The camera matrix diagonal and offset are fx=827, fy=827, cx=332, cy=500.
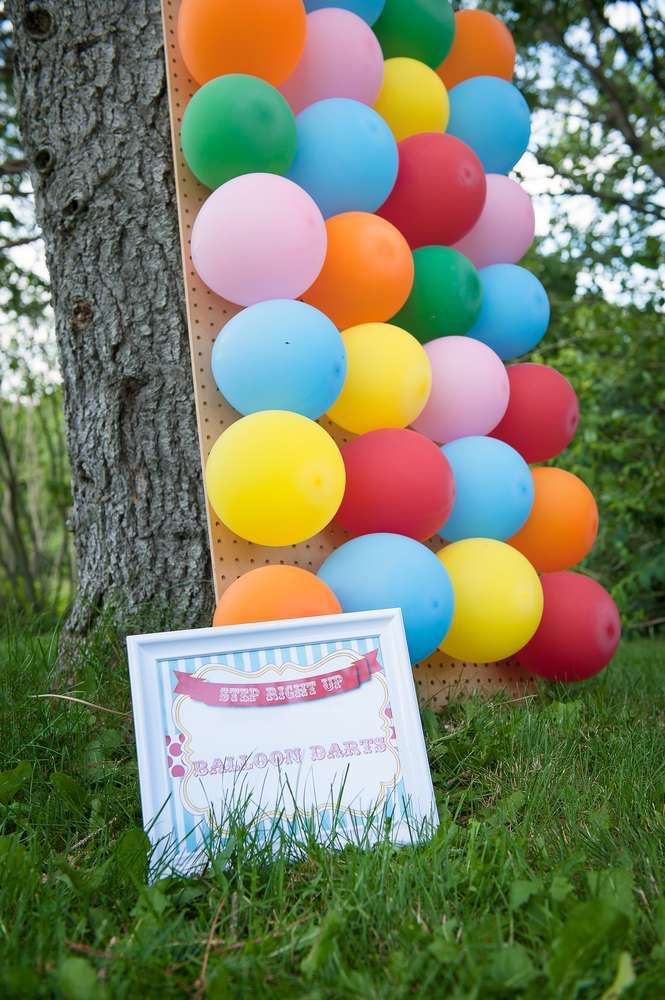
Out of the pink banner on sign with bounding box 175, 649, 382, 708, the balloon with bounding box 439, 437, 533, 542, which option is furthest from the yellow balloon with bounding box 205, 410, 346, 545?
the balloon with bounding box 439, 437, 533, 542

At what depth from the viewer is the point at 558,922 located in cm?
101

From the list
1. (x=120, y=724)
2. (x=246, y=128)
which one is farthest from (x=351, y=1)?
(x=120, y=724)

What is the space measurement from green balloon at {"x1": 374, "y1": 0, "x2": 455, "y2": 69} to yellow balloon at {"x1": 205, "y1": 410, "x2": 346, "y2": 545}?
1253 mm

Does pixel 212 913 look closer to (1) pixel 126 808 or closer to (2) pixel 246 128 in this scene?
(1) pixel 126 808

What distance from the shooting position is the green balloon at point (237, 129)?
5.78 ft

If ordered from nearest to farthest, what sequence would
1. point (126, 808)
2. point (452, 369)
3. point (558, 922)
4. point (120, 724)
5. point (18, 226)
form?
point (558, 922), point (126, 808), point (120, 724), point (452, 369), point (18, 226)

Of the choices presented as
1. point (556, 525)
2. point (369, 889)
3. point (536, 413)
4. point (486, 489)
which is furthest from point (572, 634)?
point (369, 889)

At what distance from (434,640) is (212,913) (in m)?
0.80

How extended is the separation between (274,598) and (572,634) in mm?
897

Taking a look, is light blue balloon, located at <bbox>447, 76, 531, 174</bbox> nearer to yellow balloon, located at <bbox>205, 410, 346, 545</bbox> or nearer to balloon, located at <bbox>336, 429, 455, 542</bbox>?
balloon, located at <bbox>336, 429, 455, 542</bbox>

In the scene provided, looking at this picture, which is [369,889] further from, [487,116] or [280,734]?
[487,116]

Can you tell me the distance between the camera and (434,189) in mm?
2051

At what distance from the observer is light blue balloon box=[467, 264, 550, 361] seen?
226cm

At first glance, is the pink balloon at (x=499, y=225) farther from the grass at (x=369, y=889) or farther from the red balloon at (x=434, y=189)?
the grass at (x=369, y=889)
